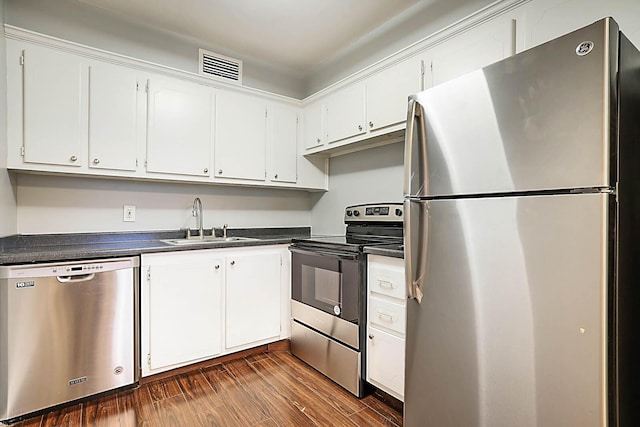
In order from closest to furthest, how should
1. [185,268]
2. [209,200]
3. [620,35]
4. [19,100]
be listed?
[620,35] < [19,100] < [185,268] < [209,200]

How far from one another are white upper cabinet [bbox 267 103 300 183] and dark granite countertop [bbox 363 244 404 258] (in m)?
1.37

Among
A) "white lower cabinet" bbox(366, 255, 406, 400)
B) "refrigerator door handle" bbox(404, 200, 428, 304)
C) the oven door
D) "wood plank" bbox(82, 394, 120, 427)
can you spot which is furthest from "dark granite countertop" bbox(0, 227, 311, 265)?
"refrigerator door handle" bbox(404, 200, 428, 304)

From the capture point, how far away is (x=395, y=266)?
183cm

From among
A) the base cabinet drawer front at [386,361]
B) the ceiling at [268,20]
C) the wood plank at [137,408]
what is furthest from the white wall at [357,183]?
the wood plank at [137,408]

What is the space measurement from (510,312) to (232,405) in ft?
5.29

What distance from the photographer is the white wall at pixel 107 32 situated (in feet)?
7.16

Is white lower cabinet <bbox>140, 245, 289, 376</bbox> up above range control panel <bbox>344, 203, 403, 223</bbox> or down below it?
below

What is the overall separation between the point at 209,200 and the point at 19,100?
137 centimetres

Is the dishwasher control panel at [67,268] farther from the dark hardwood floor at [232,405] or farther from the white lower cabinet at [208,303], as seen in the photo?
the dark hardwood floor at [232,405]

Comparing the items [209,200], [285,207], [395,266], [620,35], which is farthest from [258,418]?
[620,35]

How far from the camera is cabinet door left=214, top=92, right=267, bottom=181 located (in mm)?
2721

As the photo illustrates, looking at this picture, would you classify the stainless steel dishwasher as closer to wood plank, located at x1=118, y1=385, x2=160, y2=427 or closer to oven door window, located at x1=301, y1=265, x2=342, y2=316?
wood plank, located at x1=118, y1=385, x2=160, y2=427

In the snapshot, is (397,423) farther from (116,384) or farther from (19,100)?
(19,100)

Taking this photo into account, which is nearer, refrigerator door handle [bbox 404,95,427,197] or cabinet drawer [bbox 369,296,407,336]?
refrigerator door handle [bbox 404,95,427,197]
